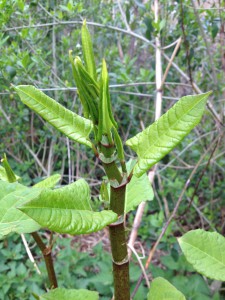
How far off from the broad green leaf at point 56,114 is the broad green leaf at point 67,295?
255mm

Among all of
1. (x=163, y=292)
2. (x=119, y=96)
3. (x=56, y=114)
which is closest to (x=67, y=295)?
(x=163, y=292)

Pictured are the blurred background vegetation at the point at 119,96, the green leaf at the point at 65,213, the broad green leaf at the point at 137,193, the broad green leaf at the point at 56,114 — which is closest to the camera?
the green leaf at the point at 65,213

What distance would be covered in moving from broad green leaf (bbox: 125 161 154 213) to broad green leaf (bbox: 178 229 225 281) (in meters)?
0.11

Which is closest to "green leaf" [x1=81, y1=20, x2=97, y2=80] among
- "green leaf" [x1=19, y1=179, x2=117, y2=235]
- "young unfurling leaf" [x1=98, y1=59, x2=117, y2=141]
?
"young unfurling leaf" [x1=98, y1=59, x2=117, y2=141]

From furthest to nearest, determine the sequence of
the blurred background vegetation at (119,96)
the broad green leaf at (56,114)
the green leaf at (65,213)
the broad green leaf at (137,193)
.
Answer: the blurred background vegetation at (119,96) → the broad green leaf at (137,193) → the broad green leaf at (56,114) → the green leaf at (65,213)

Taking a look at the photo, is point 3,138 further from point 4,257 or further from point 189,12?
point 189,12

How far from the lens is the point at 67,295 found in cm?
61

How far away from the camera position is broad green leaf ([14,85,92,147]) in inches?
19.8

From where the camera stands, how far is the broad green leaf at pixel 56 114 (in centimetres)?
50

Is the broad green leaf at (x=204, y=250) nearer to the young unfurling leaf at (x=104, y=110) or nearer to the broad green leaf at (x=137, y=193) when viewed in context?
the broad green leaf at (x=137, y=193)

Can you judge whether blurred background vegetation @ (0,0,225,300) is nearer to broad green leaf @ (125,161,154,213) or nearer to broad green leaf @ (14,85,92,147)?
broad green leaf @ (125,161,154,213)

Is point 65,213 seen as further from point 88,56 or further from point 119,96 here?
point 119,96

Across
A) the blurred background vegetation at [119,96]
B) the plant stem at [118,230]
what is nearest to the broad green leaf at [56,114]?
the plant stem at [118,230]

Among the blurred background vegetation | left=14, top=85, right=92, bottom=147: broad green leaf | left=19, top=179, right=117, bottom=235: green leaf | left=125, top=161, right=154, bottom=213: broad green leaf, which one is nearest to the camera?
left=19, top=179, right=117, bottom=235: green leaf
